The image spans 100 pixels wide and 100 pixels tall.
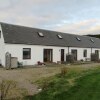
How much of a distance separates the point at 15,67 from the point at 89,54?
19628mm

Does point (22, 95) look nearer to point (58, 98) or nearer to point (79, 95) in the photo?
point (58, 98)

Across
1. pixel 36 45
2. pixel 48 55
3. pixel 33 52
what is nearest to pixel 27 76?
pixel 33 52

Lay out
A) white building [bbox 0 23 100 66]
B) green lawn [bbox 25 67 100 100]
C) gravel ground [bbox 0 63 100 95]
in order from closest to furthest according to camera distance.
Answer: green lawn [bbox 25 67 100 100] → gravel ground [bbox 0 63 100 95] → white building [bbox 0 23 100 66]

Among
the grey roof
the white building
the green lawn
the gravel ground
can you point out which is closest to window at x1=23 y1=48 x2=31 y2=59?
the white building

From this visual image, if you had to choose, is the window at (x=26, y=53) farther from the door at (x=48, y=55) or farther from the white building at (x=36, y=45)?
the door at (x=48, y=55)

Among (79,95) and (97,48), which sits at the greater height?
(97,48)

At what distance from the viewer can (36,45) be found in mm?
32594

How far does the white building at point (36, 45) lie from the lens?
29625mm

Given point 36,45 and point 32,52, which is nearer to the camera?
point 32,52

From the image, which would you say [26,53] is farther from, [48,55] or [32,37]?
→ [48,55]

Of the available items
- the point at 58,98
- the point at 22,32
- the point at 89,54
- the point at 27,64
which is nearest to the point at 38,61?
the point at 27,64

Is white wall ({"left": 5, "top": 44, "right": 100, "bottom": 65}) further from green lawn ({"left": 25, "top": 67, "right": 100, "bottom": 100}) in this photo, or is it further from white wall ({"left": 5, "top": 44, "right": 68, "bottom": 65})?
green lawn ({"left": 25, "top": 67, "right": 100, "bottom": 100})

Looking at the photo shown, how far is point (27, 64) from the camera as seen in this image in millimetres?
31094

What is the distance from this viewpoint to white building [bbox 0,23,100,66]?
29.6 m
